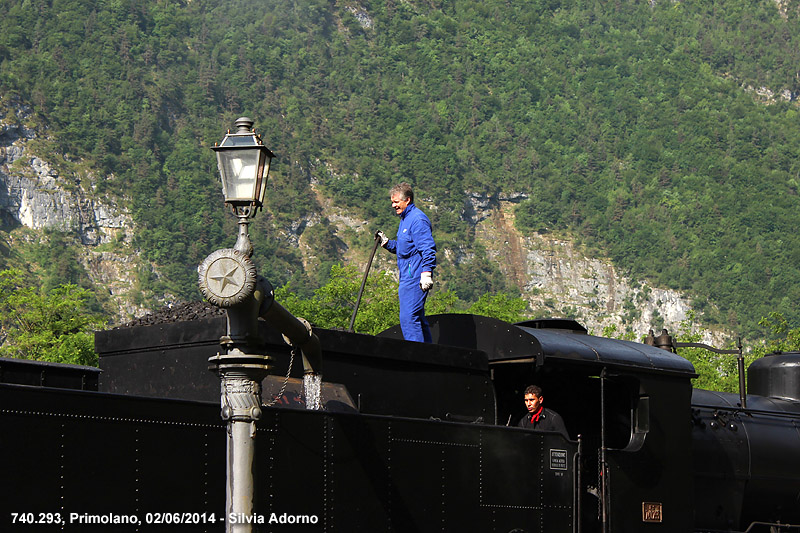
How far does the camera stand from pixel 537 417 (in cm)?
941

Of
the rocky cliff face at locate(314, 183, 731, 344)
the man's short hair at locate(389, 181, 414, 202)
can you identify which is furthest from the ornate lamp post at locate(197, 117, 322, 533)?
the rocky cliff face at locate(314, 183, 731, 344)

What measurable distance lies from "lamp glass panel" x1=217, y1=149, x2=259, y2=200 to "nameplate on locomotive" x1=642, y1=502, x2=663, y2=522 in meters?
5.50

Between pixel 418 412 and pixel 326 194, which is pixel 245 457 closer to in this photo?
pixel 418 412

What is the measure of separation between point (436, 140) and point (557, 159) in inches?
959

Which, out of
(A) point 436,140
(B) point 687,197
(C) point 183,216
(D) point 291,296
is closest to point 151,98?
(C) point 183,216

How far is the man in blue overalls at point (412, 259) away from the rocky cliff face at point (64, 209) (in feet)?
420

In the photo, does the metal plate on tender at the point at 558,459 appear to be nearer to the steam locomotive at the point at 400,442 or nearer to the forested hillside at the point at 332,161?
the steam locomotive at the point at 400,442

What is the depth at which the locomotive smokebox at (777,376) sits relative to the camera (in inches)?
547

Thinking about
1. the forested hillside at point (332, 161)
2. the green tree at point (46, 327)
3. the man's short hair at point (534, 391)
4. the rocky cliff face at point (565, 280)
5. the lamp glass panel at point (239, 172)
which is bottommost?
the man's short hair at point (534, 391)

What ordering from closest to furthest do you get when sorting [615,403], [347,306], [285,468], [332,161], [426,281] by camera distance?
1. [285,468]
2. [426,281]
3. [615,403]
4. [347,306]
5. [332,161]

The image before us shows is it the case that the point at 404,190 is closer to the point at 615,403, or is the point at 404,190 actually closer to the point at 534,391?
the point at 534,391

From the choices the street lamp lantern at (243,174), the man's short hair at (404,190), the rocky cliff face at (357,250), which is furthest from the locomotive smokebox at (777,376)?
the rocky cliff face at (357,250)

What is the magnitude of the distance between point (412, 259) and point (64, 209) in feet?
456

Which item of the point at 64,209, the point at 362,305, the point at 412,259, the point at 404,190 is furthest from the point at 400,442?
the point at 64,209
